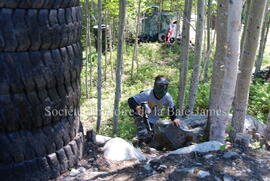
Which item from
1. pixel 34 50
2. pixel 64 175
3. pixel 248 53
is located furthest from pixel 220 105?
pixel 34 50

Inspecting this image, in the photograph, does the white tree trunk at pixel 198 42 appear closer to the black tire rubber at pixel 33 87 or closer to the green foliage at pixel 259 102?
the green foliage at pixel 259 102

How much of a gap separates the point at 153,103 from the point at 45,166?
300 cm

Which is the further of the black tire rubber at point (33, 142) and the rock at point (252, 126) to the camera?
the rock at point (252, 126)

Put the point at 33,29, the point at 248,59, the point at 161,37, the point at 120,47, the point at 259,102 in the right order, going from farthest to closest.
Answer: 1. the point at 161,37
2. the point at 259,102
3. the point at 120,47
4. the point at 248,59
5. the point at 33,29

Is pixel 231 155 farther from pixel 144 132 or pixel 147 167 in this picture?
pixel 144 132

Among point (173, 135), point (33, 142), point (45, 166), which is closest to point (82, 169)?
point (45, 166)

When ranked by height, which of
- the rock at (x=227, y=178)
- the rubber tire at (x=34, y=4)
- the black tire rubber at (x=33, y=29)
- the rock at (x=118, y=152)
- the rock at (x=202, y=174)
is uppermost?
the rubber tire at (x=34, y=4)

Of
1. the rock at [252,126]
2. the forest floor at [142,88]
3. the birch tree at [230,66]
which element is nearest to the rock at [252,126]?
the rock at [252,126]

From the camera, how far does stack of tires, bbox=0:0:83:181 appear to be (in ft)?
10.7

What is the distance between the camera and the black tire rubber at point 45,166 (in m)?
3.49

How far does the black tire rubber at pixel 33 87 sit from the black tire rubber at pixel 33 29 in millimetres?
86

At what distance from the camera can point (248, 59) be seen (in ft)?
17.4

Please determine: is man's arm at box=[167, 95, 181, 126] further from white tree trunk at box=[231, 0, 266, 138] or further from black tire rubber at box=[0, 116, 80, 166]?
black tire rubber at box=[0, 116, 80, 166]

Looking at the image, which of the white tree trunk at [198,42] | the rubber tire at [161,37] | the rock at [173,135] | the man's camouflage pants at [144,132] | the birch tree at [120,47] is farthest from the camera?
the rubber tire at [161,37]
